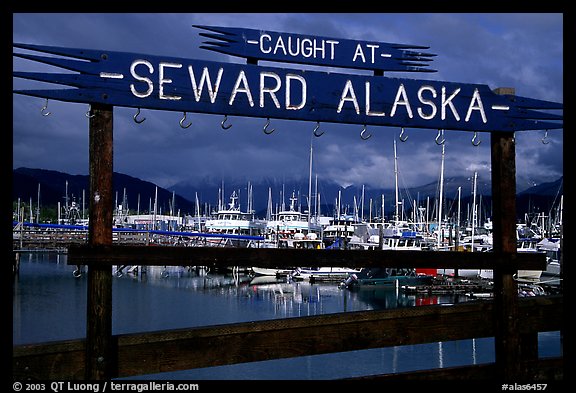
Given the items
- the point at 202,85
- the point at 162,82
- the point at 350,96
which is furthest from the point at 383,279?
the point at 162,82

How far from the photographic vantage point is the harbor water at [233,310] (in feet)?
78.4

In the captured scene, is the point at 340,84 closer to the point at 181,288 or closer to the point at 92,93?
the point at 92,93

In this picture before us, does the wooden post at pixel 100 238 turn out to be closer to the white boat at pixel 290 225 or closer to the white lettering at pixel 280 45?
the white lettering at pixel 280 45

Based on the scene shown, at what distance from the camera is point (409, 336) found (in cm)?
531

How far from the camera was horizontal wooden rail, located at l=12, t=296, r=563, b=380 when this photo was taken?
174 inches

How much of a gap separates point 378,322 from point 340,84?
2.20 m

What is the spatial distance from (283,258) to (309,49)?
6.73 feet

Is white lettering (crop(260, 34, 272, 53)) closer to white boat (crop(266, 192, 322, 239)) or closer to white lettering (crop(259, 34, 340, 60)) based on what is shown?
white lettering (crop(259, 34, 340, 60))

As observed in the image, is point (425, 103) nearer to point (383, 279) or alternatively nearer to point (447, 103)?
point (447, 103)

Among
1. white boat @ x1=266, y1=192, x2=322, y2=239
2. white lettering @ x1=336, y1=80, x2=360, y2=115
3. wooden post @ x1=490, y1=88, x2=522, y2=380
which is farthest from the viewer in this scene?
white boat @ x1=266, y1=192, x2=322, y2=239

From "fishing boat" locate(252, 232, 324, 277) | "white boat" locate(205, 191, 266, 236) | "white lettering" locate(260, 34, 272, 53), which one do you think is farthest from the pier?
"white boat" locate(205, 191, 266, 236)

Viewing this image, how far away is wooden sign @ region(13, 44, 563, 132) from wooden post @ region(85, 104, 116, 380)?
0.24m

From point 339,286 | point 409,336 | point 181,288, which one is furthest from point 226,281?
point 409,336
